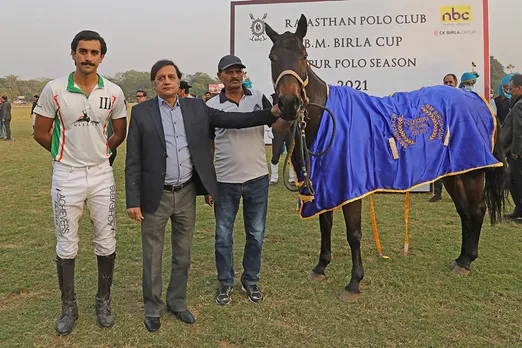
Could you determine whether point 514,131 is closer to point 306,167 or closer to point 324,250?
point 324,250

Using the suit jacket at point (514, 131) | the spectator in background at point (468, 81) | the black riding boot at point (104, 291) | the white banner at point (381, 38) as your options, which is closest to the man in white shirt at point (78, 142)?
the black riding boot at point (104, 291)

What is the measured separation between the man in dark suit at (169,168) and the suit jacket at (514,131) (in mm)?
4010

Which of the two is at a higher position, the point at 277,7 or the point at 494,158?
the point at 277,7

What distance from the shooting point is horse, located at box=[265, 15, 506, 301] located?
9.94 feet

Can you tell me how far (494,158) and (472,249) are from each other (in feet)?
3.02

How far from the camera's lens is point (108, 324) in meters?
3.06

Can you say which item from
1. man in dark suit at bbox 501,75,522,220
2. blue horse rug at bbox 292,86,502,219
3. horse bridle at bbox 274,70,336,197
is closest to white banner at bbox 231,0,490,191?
man in dark suit at bbox 501,75,522,220

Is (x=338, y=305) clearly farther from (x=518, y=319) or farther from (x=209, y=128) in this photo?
(x=209, y=128)

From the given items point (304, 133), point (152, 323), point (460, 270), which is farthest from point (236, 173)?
point (460, 270)

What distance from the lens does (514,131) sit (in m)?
5.55

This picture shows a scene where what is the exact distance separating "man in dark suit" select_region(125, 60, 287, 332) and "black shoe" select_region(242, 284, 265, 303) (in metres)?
0.57

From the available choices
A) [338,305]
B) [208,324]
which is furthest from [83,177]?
[338,305]

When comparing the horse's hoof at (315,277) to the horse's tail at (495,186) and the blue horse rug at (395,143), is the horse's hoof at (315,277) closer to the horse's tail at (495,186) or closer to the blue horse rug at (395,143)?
the blue horse rug at (395,143)

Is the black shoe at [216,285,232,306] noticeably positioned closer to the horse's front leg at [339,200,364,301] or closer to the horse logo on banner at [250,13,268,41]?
the horse's front leg at [339,200,364,301]
